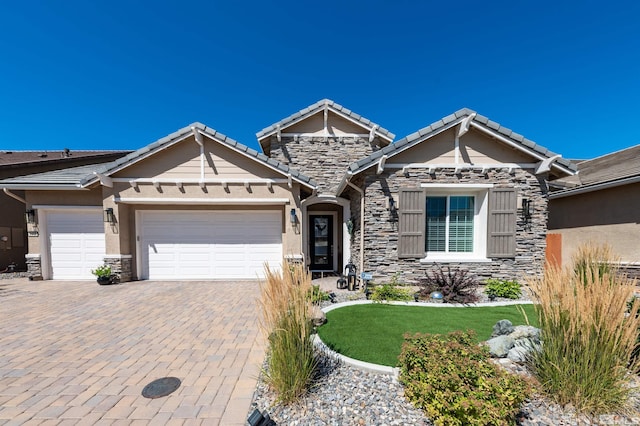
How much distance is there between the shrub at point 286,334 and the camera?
2.73 metres

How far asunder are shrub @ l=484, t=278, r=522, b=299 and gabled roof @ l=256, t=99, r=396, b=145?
23.9 feet

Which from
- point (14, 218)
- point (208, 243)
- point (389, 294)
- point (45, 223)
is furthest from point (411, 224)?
point (14, 218)

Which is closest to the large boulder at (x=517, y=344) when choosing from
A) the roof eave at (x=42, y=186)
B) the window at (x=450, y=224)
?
the window at (x=450, y=224)

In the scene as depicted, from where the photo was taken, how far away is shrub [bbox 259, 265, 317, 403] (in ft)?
8.96

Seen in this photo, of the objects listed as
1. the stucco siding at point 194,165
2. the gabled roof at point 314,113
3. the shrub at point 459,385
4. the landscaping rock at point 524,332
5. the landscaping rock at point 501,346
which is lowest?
the landscaping rock at point 501,346

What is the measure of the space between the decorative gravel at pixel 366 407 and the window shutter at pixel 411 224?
14.3 ft

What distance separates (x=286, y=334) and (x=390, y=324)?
2925mm

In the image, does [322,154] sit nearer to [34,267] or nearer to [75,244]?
[75,244]

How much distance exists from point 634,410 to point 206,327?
6.02m

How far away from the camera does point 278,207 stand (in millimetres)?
8977

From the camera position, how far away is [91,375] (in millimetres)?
3363

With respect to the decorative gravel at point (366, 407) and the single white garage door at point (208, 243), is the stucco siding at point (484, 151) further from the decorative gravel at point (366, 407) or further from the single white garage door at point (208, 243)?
the single white garage door at point (208, 243)

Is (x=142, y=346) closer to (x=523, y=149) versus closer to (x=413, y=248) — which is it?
(x=413, y=248)

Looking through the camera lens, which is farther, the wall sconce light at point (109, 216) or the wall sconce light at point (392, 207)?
the wall sconce light at point (109, 216)
